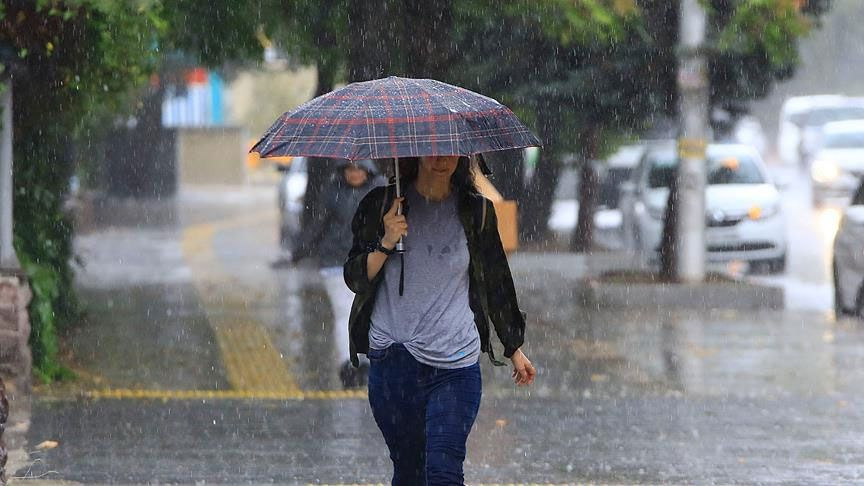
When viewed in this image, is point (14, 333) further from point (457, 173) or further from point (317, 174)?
point (317, 174)

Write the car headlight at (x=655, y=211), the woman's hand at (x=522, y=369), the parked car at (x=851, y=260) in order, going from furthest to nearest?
the car headlight at (x=655, y=211)
the parked car at (x=851, y=260)
the woman's hand at (x=522, y=369)

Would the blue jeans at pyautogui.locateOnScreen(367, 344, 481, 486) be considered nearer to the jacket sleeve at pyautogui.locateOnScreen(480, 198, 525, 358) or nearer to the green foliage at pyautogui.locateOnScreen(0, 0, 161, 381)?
the jacket sleeve at pyautogui.locateOnScreen(480, 198, 525, 358)

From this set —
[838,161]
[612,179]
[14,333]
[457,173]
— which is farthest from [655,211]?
[457,173]

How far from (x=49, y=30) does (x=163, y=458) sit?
299 cm

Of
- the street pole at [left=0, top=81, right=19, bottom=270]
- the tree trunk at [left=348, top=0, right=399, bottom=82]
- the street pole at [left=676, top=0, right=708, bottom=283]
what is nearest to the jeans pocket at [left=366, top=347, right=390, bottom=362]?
the street pole at [left=0, top=81, right=19, bottom=270]

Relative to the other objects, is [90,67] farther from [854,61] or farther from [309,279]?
[854,61]

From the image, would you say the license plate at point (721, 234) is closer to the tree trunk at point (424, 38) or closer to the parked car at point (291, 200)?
the parked car at point (291, 200)

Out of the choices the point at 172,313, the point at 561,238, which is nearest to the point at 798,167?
the point at 561,238

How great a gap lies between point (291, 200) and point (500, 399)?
38.2 feet

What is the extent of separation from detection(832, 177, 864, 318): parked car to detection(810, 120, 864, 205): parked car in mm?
15351

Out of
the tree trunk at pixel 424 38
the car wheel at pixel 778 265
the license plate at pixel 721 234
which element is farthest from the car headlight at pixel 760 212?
the tree trunk at pixel 424 38

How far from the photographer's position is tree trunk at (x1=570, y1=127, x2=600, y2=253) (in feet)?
65.7

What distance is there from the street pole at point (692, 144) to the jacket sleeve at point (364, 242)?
9398mm

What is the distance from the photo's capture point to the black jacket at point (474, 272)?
4898mm
